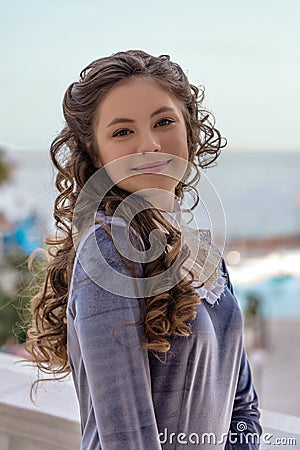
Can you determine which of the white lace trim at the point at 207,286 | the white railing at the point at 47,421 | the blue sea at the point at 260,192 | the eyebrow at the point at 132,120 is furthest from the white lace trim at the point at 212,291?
the blue sea at the point at 260,192

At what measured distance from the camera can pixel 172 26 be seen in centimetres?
508

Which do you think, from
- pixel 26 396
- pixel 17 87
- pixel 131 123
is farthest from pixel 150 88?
pixel 17 87

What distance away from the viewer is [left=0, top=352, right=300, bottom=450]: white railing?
3.67 feet

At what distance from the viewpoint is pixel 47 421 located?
1.18m

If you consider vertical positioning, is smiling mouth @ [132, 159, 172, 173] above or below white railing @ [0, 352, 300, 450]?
above

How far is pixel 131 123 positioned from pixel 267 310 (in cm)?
1057

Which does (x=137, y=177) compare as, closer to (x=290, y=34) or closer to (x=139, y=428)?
(x=139, y=428)

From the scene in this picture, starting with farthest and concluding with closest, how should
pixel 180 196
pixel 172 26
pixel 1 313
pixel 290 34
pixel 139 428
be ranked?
pixel 290 34 → pixel 172 26 → pixel 1 313 → pixel 180 196 → pixel 139 428

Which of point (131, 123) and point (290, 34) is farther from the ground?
point (290, 34)

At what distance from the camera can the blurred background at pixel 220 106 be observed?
579cm

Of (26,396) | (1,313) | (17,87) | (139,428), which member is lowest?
(139,428)

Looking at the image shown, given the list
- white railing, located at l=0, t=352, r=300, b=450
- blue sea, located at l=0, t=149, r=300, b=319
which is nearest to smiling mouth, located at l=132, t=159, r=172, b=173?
white railing, located at l=0, t=352, r=300, b=450

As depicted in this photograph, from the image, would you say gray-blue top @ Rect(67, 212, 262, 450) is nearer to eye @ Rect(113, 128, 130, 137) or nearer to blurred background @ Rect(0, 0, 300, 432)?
eye @ Rect(113, 128, 130, 137)

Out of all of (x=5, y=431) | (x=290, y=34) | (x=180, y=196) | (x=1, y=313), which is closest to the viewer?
(x=180, y=196)
